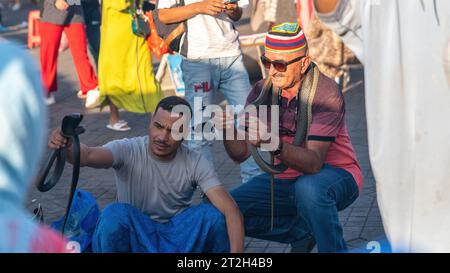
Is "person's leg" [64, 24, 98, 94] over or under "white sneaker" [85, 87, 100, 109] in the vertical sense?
over

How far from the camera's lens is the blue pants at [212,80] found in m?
6.07

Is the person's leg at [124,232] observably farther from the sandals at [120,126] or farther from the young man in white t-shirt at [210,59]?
the sandals at [120,126]

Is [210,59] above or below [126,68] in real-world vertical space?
above

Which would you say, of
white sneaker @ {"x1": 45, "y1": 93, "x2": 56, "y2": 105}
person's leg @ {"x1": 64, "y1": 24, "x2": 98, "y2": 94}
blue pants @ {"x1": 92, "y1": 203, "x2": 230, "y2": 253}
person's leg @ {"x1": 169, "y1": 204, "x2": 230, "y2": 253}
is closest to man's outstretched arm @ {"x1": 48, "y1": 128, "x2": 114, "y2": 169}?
blue pants @ {"x1": 92, "y1": 203, "x2": 230, "y2": 253}

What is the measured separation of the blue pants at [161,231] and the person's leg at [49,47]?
16.2ft

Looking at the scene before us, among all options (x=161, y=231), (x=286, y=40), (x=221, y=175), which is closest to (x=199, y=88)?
(x=221, y=175)

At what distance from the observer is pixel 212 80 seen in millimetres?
6145

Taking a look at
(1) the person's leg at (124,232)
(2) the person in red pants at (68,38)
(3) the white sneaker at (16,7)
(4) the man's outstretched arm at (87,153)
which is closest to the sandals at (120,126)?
(2) the person in red pants at (68,38)

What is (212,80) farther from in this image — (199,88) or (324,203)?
(324,203)

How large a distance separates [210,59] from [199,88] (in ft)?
0.64

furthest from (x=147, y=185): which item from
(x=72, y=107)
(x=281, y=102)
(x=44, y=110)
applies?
(x=72, y=107)

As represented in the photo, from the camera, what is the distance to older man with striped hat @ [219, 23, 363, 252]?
4.42 metres

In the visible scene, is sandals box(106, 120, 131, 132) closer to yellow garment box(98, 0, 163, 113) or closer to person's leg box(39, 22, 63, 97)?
yellow garment box(98, 0, 163, 113)

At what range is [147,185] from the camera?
4.59 meters
